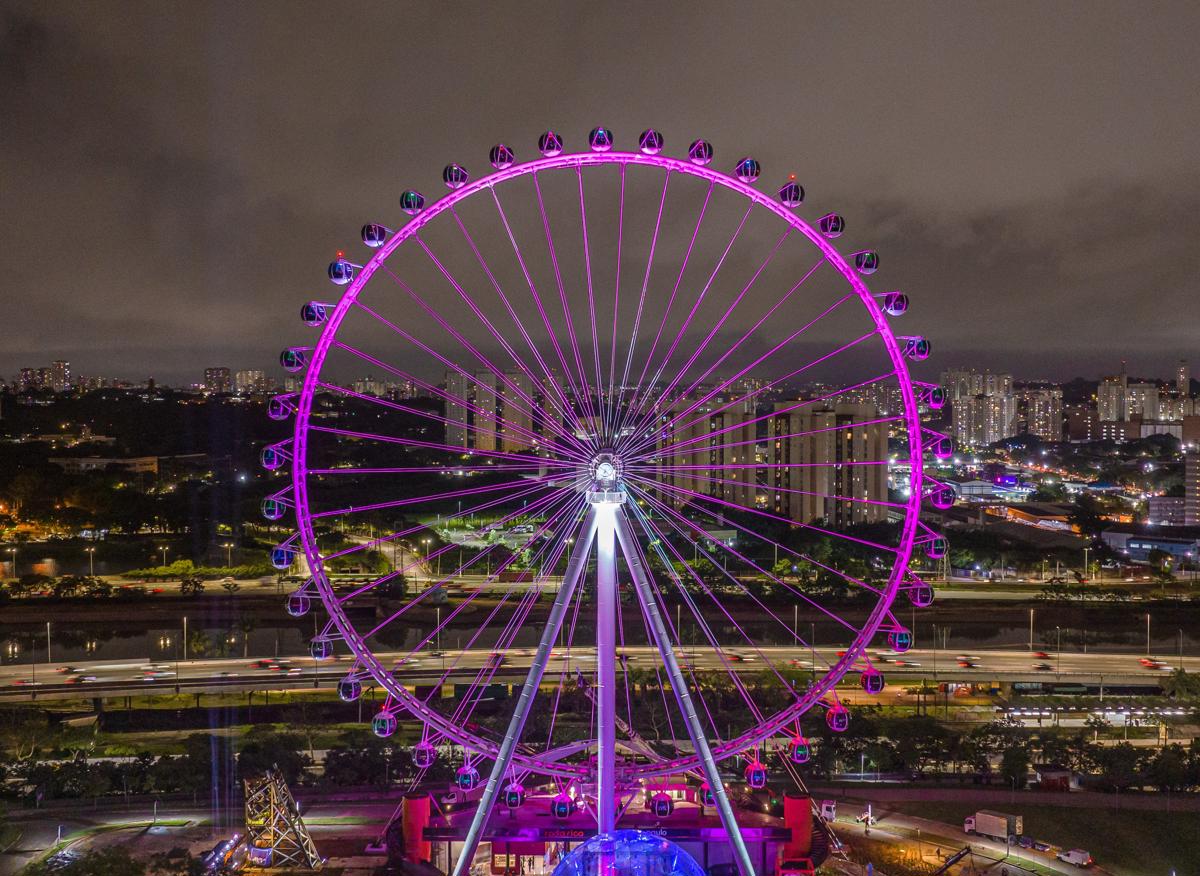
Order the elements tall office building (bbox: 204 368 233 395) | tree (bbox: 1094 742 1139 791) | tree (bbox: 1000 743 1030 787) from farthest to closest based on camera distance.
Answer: tall office building (bbox: 204 368 233 395), tree (bbox: 1000 743 1030 787), tree (bbox: 1094 742 1139 791)

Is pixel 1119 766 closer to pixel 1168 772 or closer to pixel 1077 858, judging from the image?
pixel 1168 772

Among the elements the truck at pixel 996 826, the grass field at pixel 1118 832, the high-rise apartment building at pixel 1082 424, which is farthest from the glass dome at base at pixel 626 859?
the high-rise apartment building at pixel 1082 424

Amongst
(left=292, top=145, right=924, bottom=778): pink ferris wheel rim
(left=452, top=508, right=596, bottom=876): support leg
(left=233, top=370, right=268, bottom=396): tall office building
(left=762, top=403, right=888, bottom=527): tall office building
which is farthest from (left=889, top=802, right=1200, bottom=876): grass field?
(left=233, top=370, right=268, bottom=396): tall office building

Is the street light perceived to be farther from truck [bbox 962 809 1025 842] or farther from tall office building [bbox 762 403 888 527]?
tall office building [bbox 762 403 888 527]

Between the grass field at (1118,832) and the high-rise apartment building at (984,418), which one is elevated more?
the high-rise apartment building at (984,418)

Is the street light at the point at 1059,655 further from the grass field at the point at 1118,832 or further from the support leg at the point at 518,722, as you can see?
the support leg at the point at 518,722

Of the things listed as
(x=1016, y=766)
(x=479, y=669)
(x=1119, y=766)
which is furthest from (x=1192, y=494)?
(x=479, y=669)

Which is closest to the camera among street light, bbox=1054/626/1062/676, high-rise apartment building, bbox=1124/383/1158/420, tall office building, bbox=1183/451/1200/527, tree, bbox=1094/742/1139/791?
tree, bbox=1094/742/1139/791
